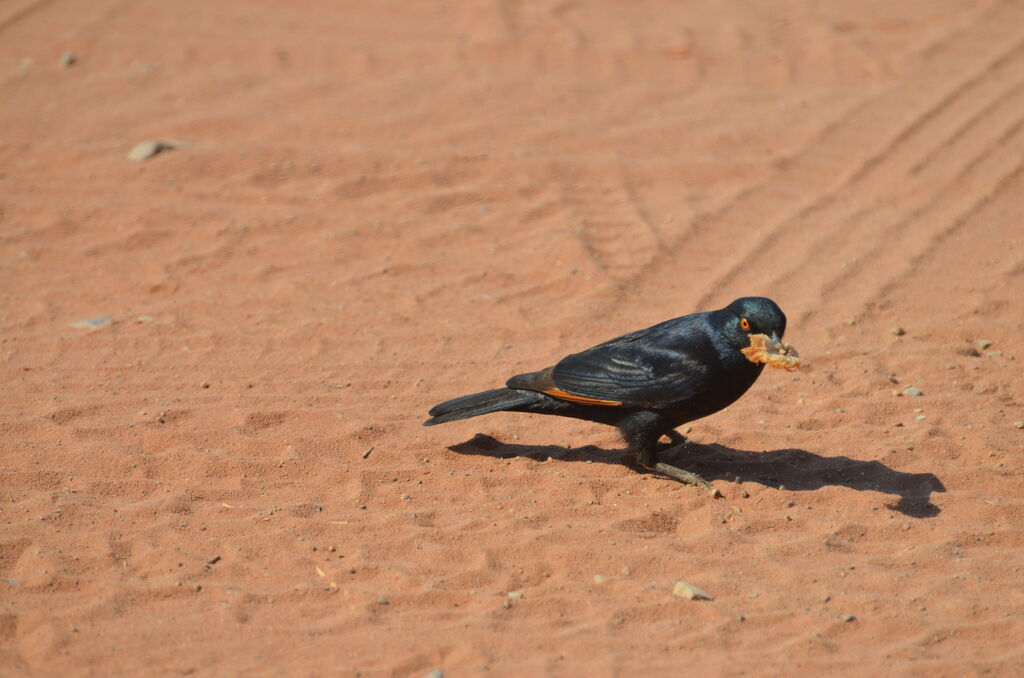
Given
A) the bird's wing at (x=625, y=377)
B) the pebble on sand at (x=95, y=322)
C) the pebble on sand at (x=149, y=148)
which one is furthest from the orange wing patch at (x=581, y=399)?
the pebble on sand at (x=149, y=148)

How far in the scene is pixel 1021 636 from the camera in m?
4.02

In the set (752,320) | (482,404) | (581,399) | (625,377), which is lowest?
(482,404)

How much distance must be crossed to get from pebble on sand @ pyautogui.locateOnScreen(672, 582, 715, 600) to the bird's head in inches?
47.3

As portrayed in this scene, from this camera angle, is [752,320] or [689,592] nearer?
[689,592]

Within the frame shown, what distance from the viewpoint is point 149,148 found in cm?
908

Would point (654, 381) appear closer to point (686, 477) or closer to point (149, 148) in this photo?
point (686, 477)

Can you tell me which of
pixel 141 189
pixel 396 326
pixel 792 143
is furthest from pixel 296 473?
pixel 792 143

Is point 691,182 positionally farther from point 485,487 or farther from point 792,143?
point 485,487

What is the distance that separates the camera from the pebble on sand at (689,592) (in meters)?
4.27

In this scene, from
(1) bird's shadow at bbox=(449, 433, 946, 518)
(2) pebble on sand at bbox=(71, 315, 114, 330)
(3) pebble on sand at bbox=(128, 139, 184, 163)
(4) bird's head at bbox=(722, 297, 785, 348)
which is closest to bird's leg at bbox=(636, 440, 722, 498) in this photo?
(1) bird's shadow at bbox=(449, 433, 946, 518)

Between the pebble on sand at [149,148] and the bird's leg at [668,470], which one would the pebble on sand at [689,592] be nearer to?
the bird's leg at [668,470]

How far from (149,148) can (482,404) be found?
5.09m

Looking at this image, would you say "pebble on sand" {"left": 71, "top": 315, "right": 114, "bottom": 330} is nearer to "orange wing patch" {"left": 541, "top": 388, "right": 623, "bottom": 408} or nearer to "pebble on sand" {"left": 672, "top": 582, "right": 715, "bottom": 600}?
"orange wing patch" {"left": 541, "top": 388, "right": 623, "bottom": 408}

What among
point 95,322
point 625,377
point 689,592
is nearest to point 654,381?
point 625,377
